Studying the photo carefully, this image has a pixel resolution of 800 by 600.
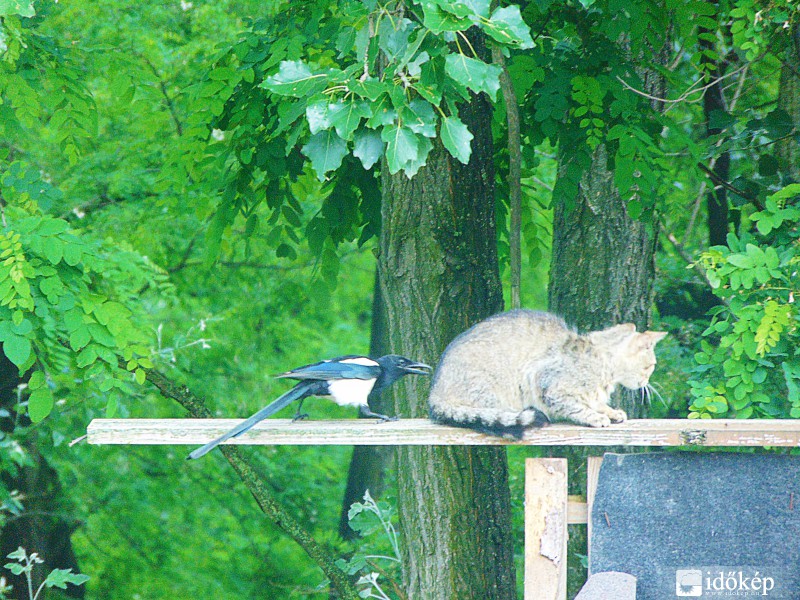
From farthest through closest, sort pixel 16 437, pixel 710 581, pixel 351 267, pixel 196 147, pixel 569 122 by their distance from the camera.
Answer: pixel 351 267 < pixel 16 437 < pixel 196 147 < pixel 569 122 < pixel 710 581

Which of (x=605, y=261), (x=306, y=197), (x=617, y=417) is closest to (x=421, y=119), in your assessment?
(x=617, y=417)

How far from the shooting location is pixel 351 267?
1157 centimetres

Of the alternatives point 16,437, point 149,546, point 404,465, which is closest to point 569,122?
point 404,465

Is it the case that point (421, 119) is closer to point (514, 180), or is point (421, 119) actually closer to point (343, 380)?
point (343, 380)

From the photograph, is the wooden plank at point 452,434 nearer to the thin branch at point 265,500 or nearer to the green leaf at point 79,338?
the green leaf at point 79,338

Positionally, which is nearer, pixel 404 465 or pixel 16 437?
pixel 404 465

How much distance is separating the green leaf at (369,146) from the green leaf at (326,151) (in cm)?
5

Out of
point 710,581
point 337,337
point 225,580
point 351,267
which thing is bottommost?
point 225,580

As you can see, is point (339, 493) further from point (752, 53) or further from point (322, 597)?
point (752, 53)

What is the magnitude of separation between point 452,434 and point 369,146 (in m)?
1.05

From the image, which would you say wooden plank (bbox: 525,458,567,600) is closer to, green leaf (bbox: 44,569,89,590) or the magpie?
the magpie

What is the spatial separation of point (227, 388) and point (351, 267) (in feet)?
8.40

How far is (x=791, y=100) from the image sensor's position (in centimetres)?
487

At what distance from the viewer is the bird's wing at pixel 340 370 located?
11.7 feet
